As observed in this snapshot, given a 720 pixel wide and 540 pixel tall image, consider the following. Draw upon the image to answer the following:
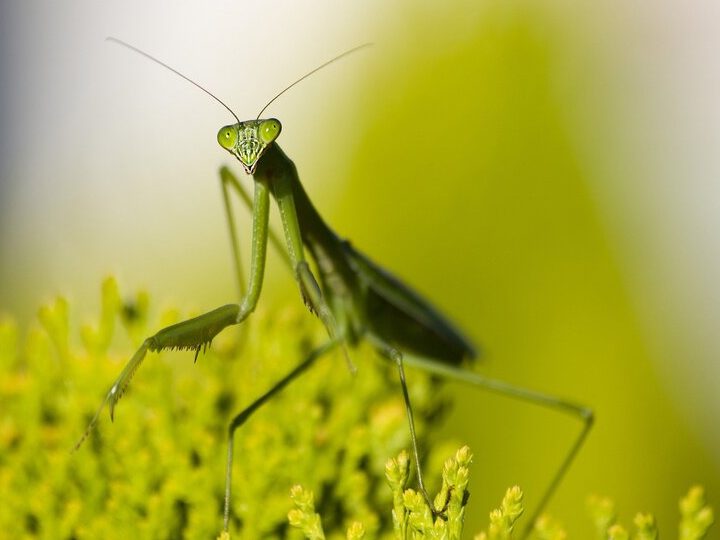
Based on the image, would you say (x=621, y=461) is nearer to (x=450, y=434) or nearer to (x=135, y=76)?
(x=450, y=434)

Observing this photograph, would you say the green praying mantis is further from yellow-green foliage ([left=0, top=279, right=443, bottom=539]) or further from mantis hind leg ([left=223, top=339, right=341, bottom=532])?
yellow-green foliage ([left=0, top=279, right=443, bottom=539])

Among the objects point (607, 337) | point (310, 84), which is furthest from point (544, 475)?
point (310, 84)

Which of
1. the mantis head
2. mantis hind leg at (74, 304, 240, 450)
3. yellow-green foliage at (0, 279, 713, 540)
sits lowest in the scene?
yellow-green foliage at (0, 279, 713, 540)

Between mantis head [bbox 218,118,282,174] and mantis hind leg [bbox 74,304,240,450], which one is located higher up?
mantis head [bbox 218,118,282,174]

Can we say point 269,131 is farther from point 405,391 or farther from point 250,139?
point 405,391

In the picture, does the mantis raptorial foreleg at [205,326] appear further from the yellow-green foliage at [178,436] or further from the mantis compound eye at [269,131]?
the yellow-green foliage at [178,436]

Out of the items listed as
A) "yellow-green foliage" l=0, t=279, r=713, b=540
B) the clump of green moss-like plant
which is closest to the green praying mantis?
"yellow-green foliage" l=0, t=279, r=713, b=540

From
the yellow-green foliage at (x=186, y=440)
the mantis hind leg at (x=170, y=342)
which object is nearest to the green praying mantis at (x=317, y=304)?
the mantis hind leg at (x=170, y=342)
